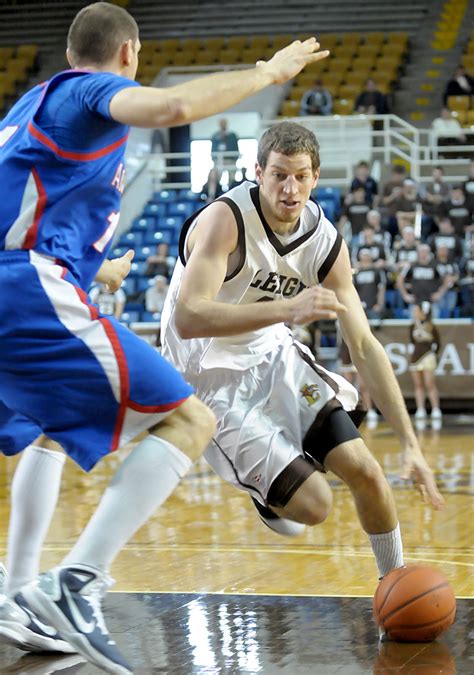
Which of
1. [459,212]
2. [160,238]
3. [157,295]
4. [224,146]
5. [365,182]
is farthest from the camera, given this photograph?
[224,146]

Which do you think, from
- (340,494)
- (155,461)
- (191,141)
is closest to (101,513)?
(155,461)

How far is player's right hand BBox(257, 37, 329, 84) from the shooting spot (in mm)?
3242

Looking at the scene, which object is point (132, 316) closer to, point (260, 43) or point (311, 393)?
point (260, 43)

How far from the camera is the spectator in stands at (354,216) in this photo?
49.9ft

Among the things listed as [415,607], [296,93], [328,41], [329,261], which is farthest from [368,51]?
[415,607]

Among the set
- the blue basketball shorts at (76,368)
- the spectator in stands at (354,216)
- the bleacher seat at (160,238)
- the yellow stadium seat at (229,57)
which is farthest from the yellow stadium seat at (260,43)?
the blue basketball shorts at (76,368)

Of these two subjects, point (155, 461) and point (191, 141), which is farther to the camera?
point (191, 141)

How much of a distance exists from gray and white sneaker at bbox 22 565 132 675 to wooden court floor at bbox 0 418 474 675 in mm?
714

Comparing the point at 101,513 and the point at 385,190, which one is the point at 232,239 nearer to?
the point at 101,513

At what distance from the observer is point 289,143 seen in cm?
438

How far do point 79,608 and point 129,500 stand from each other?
0.33 m

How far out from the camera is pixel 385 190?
15.6 metres

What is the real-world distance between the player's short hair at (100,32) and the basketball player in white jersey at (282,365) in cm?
101

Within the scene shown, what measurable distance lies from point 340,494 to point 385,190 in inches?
326
